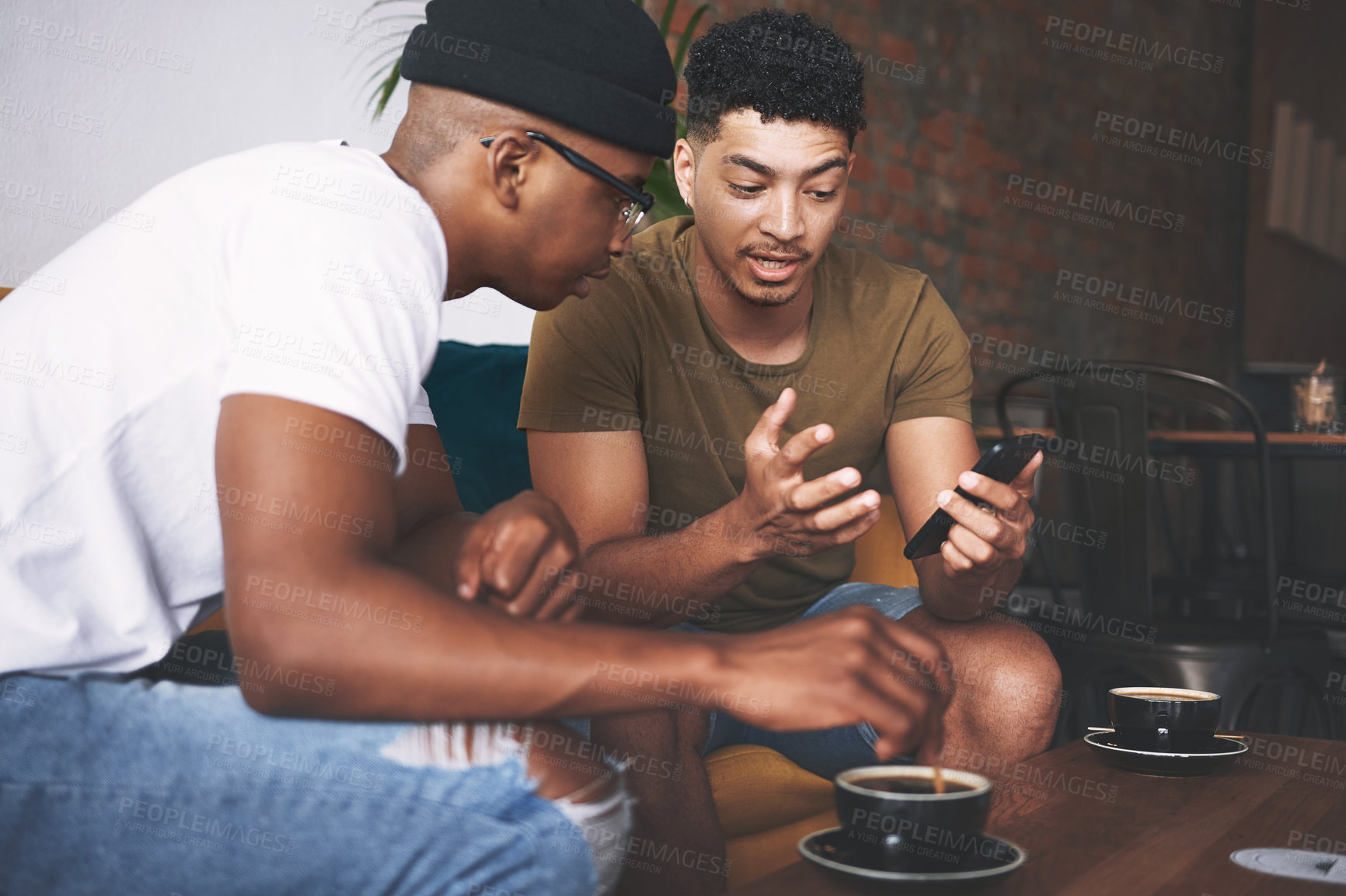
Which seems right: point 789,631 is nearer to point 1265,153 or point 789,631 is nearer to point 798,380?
point 798,380

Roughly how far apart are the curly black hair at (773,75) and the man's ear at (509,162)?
0.59 m

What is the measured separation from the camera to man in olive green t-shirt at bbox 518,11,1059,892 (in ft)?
4.16

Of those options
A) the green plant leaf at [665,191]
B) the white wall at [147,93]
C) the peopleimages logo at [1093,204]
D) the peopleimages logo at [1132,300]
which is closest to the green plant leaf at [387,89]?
the white wall at [147,93]

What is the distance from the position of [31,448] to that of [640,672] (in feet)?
1.54

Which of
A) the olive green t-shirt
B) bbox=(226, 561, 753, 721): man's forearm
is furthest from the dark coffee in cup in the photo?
the olive green t-shirt

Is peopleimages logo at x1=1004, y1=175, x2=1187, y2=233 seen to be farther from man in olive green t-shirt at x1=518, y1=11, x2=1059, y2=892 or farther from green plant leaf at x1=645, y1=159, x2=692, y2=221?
man in olive green t-shirt at x1=518, y1=11, x2=1059, y2=892

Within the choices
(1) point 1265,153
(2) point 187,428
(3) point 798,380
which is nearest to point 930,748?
(2) point 187,428

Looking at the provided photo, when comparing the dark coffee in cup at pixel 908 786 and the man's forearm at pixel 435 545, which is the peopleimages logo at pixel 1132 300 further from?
the dark coffee in cup at pixel 908 786

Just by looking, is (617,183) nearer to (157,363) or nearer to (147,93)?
(157,363)

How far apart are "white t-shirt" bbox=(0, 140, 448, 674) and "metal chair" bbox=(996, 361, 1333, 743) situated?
5.30 ft

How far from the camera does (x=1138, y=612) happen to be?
204 cm

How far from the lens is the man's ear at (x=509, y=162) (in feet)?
3.02

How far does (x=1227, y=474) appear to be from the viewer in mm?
3914

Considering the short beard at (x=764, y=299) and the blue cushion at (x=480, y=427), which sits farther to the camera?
the blue cushion at (x=480, y=427)
